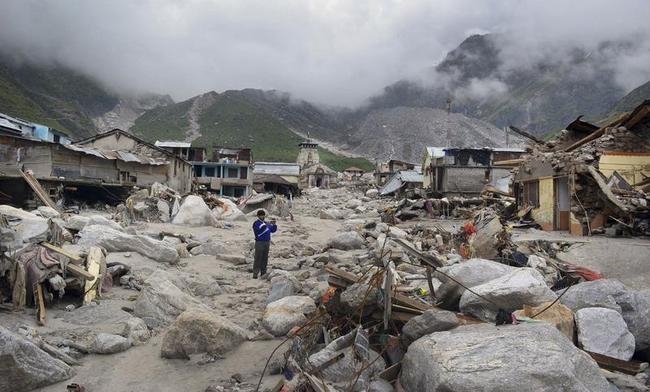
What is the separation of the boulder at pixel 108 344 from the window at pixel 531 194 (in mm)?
15954

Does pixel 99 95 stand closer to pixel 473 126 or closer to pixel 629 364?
pixel 473 126

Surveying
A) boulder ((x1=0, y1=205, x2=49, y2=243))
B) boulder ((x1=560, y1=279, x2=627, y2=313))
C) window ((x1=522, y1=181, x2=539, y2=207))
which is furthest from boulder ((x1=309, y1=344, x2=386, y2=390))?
window ((x1=522, y1=181, x2=539, y2=207))

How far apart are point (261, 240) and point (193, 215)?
41.7 feet

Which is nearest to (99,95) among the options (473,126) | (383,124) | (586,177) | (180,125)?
(180,125)

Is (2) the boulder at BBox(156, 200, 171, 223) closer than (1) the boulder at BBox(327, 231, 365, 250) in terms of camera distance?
No

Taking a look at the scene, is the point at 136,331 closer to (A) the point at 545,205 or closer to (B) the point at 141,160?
(A) the point at 545,205

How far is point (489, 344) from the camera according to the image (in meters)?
3.82

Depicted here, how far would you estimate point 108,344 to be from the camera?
19.7ft

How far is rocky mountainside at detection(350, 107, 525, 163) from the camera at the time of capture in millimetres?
129375

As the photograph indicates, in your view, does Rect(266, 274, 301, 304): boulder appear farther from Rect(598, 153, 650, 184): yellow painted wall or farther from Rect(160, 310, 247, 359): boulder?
Rect(598, 153, 650, 184): yellow painted wall

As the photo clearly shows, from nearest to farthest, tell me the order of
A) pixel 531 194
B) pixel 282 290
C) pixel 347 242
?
1. pixel 282 290
2. pixel 347 242
3. pixel 531 194

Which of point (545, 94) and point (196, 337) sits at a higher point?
point (545, 94)

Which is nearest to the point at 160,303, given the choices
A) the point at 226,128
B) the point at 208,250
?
the point at 208,250

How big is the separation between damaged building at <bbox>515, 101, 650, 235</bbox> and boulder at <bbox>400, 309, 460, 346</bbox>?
34.8 feet
